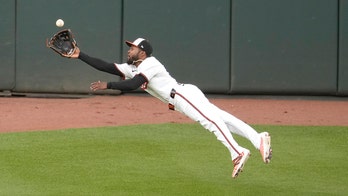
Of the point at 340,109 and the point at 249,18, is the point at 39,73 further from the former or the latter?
the point at 340,109

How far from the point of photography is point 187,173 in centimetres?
1012

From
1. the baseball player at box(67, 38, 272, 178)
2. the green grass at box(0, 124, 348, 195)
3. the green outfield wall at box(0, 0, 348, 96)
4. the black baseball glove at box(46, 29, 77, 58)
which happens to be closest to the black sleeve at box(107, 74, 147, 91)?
the baseball player at box(67, 38, 272, 178)

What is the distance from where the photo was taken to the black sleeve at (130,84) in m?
9.27

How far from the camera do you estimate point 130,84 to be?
367 inches

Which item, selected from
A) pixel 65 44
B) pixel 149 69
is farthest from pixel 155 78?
pixel 65 44

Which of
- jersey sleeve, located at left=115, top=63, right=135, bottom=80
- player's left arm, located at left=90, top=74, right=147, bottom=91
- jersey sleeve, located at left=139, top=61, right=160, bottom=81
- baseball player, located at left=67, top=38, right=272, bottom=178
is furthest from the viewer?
jersey sleeve, located at left=115, top=63, right=135, bottom=80

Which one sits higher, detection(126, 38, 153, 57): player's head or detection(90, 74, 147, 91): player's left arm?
detection(126, 38, 153, 57): player's head

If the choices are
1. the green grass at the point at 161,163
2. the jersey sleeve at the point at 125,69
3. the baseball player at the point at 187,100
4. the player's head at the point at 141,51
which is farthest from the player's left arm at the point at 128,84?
the green grass at the point at 161,163

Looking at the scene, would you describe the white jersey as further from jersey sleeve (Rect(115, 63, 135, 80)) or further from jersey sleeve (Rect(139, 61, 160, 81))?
jersey sleeve (Rect(115, 63, 135, 80))

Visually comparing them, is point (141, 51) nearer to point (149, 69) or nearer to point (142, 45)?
point (142, 45)

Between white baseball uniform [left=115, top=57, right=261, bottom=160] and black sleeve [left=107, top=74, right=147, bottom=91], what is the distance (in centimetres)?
6

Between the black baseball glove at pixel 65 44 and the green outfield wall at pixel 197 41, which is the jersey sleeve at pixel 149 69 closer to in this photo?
the black baseball glove at pixel 65 44

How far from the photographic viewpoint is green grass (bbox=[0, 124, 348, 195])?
30.8 ft

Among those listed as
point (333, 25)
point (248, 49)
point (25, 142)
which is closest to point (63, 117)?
point (25, 142)
